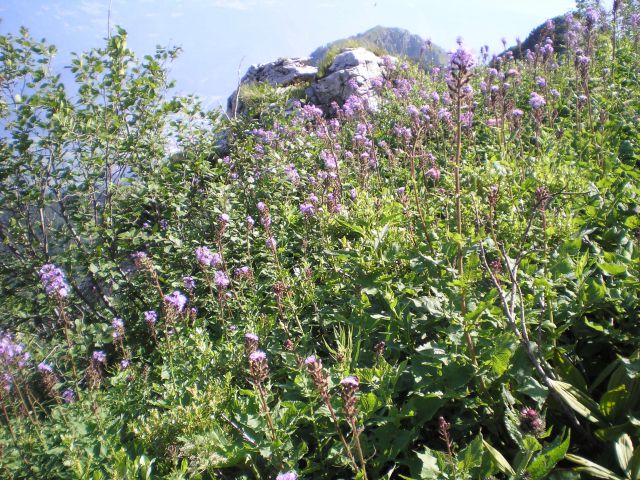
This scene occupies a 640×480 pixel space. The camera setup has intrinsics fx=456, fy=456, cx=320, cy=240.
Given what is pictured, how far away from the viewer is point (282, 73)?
12.9 m

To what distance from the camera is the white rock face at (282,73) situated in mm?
12359

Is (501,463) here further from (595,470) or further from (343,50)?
(343,50)

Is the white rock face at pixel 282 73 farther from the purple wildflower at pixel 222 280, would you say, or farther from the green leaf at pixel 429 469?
the green leaf at pixel 429 469

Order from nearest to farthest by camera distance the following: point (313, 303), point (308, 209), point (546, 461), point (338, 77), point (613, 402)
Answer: point (546, 461), point (613, 402), point (313, 303), point (308, 209), point (338, 77)

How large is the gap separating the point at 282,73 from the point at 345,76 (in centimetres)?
276

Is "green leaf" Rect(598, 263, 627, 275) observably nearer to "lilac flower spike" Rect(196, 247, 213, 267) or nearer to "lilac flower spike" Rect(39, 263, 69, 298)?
"lilac flower spike" Rect(196, 247, 213, 267)

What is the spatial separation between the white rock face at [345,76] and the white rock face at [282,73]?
0.88m

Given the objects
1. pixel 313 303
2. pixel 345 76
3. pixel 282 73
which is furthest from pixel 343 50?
pixel 313 303

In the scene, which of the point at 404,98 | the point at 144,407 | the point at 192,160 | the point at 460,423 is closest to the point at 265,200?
the point at 192,160

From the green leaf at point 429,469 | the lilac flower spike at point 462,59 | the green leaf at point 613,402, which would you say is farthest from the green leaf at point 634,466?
the lilac flower spike at point 462,59

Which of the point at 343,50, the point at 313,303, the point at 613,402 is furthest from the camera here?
the point at 343,50

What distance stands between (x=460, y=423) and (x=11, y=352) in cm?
312

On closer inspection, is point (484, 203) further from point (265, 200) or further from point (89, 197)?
point (89, 197)

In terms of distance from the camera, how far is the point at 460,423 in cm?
203
